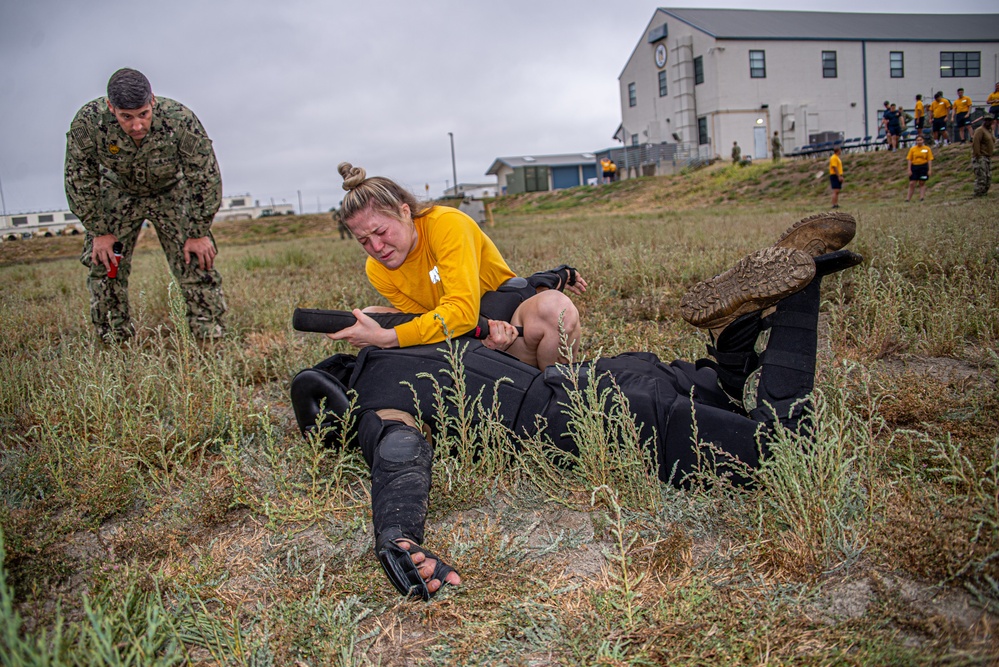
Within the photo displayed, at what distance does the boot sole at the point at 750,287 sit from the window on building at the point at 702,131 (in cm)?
3480

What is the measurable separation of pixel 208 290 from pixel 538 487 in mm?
3790

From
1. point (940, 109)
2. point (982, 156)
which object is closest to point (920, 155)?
point (982, 156)

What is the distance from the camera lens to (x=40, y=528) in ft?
7.97

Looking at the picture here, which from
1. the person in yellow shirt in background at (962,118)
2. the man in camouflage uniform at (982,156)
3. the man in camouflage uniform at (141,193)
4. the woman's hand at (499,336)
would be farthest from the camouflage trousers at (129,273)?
the person in yellow shirt in background at (962,118)

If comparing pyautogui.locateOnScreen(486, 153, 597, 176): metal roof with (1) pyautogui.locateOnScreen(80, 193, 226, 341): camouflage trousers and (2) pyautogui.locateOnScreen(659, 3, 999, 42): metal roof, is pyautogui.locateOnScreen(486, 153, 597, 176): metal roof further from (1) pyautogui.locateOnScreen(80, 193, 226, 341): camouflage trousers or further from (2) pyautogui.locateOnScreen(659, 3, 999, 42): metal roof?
(1) pyautogui.locateOnScreen(80, 193, 226, 341): camouflage trousers

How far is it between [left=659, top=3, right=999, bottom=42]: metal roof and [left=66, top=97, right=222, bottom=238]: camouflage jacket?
33329 millimetres

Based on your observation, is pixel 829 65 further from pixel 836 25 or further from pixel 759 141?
pixel 759 141

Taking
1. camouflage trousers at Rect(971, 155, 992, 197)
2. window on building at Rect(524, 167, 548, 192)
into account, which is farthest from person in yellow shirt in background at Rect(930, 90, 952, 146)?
window on building at Rect(524, 167, 548, 192)

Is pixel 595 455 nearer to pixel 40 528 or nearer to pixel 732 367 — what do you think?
pixel 732 367

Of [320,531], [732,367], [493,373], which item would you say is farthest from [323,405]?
[732,367]

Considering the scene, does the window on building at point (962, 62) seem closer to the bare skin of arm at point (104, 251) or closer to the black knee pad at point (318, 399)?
the bare skin of arm at point (104, 251)

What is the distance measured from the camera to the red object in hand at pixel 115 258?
16.2 feet

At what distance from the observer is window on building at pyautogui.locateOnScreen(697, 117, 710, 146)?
34.7 m

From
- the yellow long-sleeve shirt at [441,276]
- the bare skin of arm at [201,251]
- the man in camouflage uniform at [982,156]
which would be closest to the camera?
the yellow long-sleeve shirt at [441,276]
